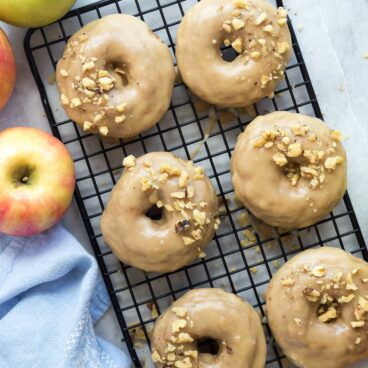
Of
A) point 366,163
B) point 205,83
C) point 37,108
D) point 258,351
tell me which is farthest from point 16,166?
point 366,163

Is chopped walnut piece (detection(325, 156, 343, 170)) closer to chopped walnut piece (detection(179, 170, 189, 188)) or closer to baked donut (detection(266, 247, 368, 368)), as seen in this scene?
baked donut (detection(266, 247, 368, 368))

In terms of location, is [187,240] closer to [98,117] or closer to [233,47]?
[98,117]

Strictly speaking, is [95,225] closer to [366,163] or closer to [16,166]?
[16,166]

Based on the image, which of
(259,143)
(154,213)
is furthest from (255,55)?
(154,213)

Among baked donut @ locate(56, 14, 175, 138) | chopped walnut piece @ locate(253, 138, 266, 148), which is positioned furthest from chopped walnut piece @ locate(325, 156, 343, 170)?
baked donut @ locate(56, 14, 175, 138)

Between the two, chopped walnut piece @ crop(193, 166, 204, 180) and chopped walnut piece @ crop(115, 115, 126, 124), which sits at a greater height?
chopped walnut piece @ crop(115, 115, 126, 124)

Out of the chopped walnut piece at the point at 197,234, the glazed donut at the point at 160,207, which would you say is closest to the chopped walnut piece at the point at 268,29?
the glazed donut at the point at 160,207

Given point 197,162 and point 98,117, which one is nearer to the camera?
point 98,117
